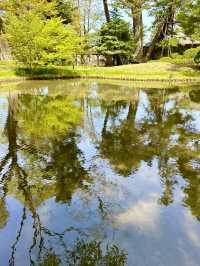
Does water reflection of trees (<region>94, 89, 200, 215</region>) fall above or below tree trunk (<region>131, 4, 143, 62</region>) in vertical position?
below

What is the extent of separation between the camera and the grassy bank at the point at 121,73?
29.8 m

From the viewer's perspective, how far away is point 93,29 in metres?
44.1

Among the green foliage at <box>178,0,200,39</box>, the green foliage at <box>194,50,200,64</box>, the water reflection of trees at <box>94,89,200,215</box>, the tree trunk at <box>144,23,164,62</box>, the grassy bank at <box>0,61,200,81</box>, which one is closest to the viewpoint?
the water reflection of trees at <box>94,89,200,215</box>

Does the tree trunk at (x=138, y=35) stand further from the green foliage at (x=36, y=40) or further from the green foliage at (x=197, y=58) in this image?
the green foliage at (x=36, y=40)

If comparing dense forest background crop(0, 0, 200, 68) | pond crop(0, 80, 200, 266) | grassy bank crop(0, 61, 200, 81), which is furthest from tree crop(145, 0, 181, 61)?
pond crop(0, 80, 200, 266)

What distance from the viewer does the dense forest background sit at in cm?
3142

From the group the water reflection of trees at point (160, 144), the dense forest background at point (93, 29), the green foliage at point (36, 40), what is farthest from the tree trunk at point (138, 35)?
the water reflection of trees at point (160, 144)

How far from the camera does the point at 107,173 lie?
A: 817 cm

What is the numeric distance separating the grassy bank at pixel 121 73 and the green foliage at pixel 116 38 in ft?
18.5

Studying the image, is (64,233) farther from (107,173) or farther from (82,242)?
(107,173)

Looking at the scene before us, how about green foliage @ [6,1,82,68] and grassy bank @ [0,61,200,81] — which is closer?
grassy bank @ [0,61,200,81]

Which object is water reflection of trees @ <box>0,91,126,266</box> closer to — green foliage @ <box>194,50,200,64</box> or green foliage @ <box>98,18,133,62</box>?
green foliage @ <box>194,50,200,64</box>

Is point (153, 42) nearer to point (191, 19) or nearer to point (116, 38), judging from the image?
point (116, 38)

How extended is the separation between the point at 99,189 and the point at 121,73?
25.3 m
